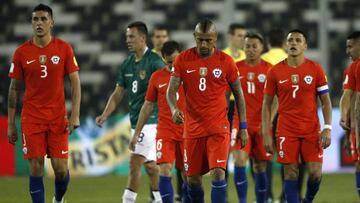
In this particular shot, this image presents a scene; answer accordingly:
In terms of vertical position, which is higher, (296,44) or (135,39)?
(135,39)

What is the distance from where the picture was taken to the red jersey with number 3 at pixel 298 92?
41.8 ft

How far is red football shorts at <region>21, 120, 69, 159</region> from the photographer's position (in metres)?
12.3

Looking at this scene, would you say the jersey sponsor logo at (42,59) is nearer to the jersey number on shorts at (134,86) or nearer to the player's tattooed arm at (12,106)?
the player's tattooed arm at (12,106)

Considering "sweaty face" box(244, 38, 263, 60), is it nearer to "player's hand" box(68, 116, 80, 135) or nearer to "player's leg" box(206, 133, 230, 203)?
"player's leg" box(206, 133, 230, 203)

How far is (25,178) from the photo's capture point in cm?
2089

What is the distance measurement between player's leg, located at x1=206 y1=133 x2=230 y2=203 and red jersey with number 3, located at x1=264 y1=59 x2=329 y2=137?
1.27 metres

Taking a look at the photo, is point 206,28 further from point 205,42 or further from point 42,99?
point 42,99

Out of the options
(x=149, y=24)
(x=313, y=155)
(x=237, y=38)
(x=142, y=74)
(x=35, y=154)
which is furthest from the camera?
(x=149, y=24)

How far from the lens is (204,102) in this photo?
11859 millimetres

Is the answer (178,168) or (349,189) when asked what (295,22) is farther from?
(178,168)

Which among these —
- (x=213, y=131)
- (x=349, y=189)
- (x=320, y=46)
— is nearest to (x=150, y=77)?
(x=213, y=131)

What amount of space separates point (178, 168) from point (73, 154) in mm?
7703

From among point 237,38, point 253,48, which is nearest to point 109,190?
point 237,38

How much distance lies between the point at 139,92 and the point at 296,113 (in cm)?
224
